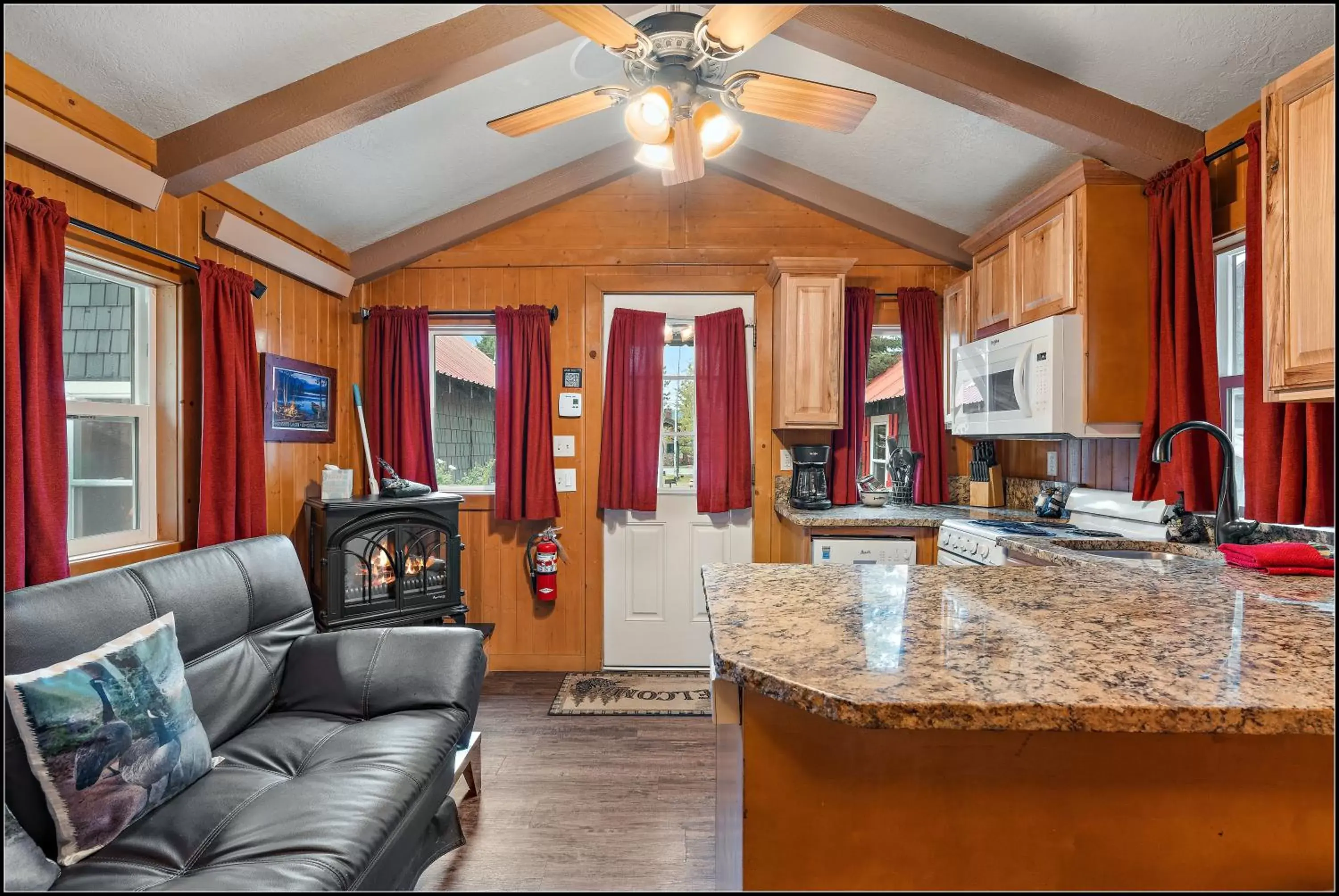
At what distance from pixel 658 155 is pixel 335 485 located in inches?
85.9

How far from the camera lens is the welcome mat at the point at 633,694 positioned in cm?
305

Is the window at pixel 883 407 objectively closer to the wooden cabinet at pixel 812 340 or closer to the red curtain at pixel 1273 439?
the wooden cabinet at pixel 812 340

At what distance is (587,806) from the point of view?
7.30ft

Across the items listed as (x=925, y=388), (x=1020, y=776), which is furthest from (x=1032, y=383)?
(x=1020, y=776)

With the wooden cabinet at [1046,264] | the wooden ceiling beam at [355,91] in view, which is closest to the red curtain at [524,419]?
the wooden ceiling beam at [355,91]

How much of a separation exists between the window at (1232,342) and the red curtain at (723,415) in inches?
84.1

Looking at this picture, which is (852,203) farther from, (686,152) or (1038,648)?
(1038,648)

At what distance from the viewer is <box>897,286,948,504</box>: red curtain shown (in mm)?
3609

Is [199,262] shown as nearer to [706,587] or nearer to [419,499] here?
[419,499]

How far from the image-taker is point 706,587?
1413 millimetres

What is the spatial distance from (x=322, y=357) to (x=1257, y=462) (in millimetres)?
4055

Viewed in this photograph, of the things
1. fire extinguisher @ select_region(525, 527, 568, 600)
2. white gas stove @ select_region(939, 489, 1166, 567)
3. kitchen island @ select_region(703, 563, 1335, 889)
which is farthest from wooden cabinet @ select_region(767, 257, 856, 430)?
kitchen island @ select_region(703, 563, 1335, 889)

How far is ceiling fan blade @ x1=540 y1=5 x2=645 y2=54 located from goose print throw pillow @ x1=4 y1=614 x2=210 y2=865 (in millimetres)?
1811

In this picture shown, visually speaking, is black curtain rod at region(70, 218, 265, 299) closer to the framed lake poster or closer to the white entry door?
the framed lake poster
